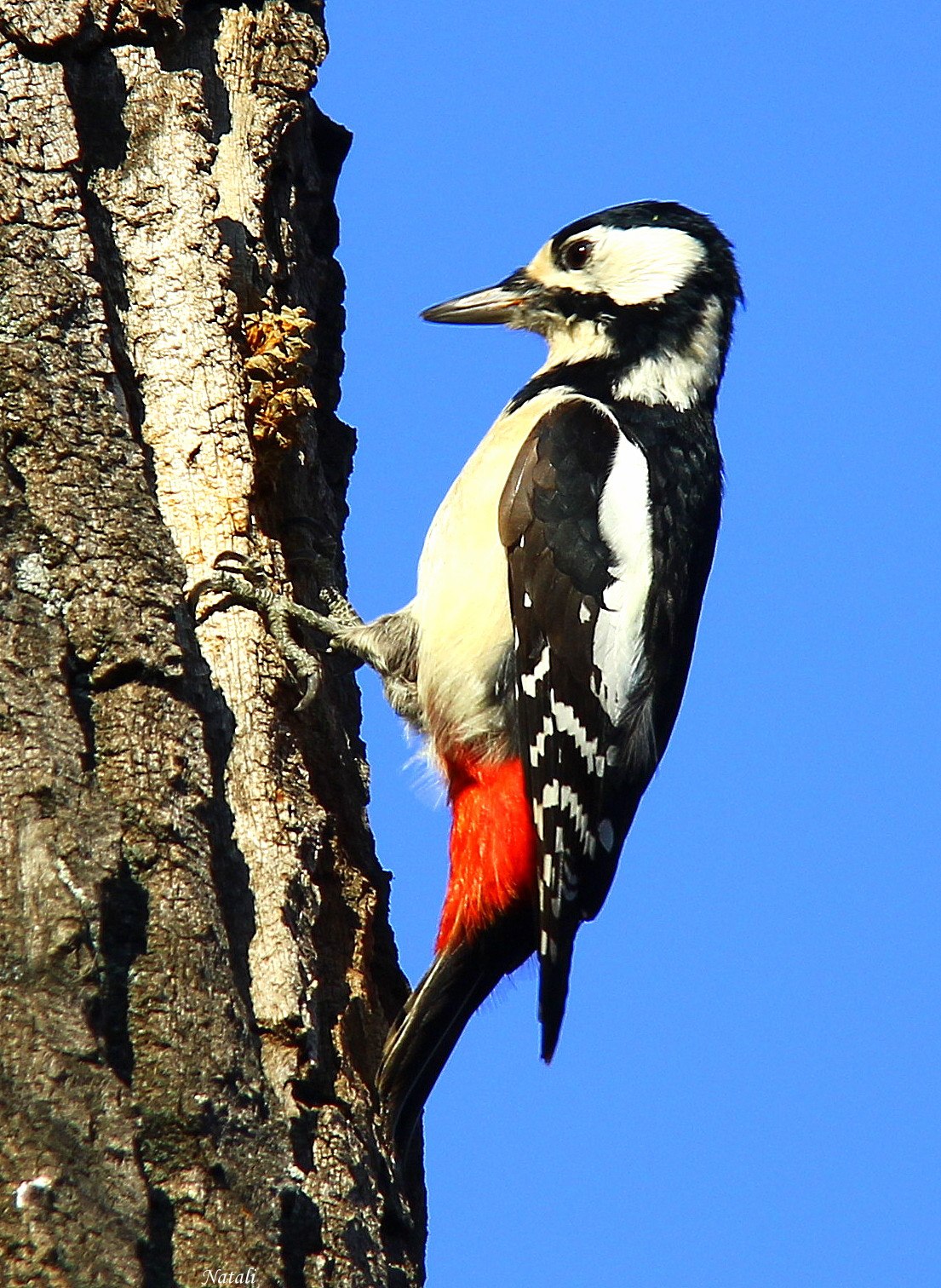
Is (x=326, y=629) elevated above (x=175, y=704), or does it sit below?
above

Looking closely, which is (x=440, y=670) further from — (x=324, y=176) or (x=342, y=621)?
(x=324, y=176)

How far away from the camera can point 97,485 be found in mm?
2344

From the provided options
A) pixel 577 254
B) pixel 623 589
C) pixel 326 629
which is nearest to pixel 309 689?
pixel 326 629

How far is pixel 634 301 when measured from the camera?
13.6ft

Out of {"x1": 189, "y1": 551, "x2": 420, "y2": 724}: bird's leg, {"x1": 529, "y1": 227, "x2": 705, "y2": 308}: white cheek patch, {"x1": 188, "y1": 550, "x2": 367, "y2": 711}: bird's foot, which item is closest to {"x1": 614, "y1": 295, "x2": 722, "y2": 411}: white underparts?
{"x1": 529, "y1": 227, "x2": 705, "y2": 308}: white cheek patch

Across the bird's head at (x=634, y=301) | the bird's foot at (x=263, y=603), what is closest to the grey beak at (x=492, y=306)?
the bird's head at (x=634, y=301)

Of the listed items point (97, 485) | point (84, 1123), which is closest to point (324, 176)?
point (97, 485)

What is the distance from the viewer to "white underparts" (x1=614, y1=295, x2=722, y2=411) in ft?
13.1

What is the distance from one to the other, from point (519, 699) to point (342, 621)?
1.31ft

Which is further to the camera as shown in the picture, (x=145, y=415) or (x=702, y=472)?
(x=702, y=472)

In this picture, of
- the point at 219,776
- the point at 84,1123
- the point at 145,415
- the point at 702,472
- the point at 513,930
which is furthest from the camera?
the point at 702,472

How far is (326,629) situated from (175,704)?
3.60ft

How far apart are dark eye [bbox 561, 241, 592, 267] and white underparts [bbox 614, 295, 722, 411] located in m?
0.34

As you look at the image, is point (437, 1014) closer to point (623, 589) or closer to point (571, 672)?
point (571, 672)
